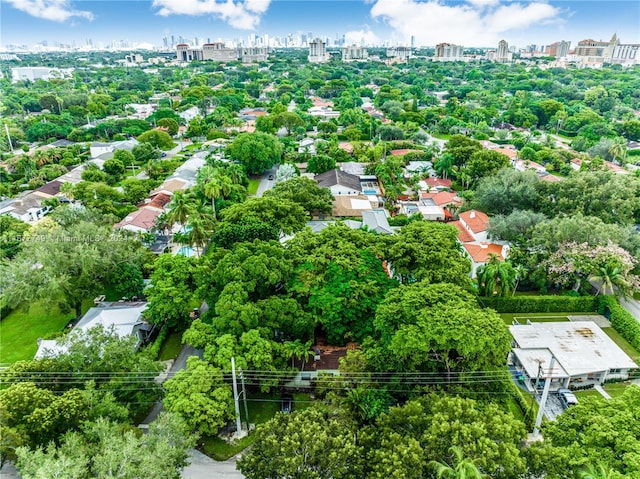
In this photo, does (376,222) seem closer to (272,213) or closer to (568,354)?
(272,213)

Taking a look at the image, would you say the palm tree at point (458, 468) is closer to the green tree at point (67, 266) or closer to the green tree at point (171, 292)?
the green tree at point (171, 292)

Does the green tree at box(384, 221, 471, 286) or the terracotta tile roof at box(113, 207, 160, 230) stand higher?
the green tree at box(384, 221, 471, 286)

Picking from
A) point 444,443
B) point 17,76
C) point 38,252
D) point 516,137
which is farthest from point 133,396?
point 17,76

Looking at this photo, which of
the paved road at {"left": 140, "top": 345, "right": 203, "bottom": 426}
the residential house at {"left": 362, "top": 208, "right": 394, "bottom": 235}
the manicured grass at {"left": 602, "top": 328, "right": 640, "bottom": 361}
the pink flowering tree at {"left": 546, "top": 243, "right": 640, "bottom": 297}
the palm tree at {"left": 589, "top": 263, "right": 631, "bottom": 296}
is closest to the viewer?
the paved road at {"left": 140, "top": 345, "right": 203, "bottom": 426}

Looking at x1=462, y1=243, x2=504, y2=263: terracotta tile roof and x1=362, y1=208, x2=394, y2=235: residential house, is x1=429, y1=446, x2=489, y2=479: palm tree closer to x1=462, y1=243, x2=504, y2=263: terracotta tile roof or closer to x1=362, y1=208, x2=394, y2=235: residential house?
x1=462, y1=243, x2=504, y2=263: terracotta tile roof

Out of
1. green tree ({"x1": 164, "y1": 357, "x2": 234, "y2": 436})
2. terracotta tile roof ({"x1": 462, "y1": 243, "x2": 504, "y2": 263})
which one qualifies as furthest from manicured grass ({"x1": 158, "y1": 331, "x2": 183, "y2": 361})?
terracotta tile roof ({"x1": 462, "y1": 243, "x2": 504, "y2": 263})

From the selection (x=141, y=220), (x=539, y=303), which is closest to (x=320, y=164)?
(x=141, y=220)

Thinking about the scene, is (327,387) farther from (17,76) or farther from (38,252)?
(17,76)
